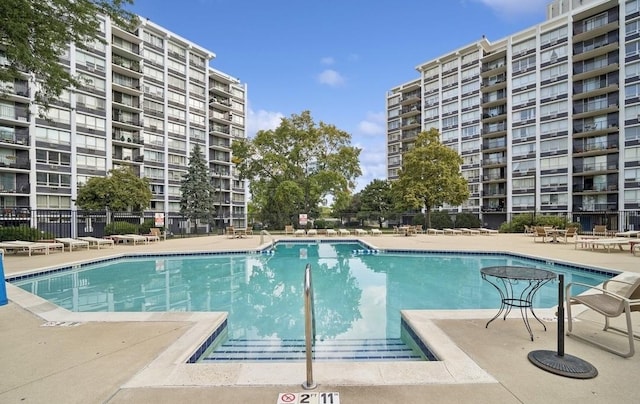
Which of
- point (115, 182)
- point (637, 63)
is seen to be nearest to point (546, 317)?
point (115, 182)

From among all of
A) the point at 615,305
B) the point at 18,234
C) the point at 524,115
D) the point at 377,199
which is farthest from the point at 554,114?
the point at 18,234

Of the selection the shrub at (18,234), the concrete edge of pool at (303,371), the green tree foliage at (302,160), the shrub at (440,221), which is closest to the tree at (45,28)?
the concrete edge of pool at (303,371)

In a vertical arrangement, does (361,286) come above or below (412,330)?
below

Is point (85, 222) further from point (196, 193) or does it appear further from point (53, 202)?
point (196, 193)

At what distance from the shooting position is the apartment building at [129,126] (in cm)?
3105

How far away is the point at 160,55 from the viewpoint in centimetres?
4375

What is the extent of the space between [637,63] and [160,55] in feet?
173

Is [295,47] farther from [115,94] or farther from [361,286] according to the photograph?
[115,94]

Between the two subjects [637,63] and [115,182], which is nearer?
[115,182]

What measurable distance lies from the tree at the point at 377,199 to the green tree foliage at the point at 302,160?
1639 cm

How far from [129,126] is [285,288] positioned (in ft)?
127

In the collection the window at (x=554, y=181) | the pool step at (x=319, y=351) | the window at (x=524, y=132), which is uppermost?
the window at (x=524, y=132)

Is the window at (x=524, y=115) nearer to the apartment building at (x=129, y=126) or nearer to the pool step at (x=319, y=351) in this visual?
the apartment building at (x=129, y=126)

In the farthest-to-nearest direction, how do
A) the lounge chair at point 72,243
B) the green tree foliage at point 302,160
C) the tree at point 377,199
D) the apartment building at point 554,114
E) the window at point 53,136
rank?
1. the tree at point 377,199
2. the apartment building at point 554,114
3. the window at point 53,136
4. the green tree foliage at point 302,160
5. the lounge chair at point 72,243
